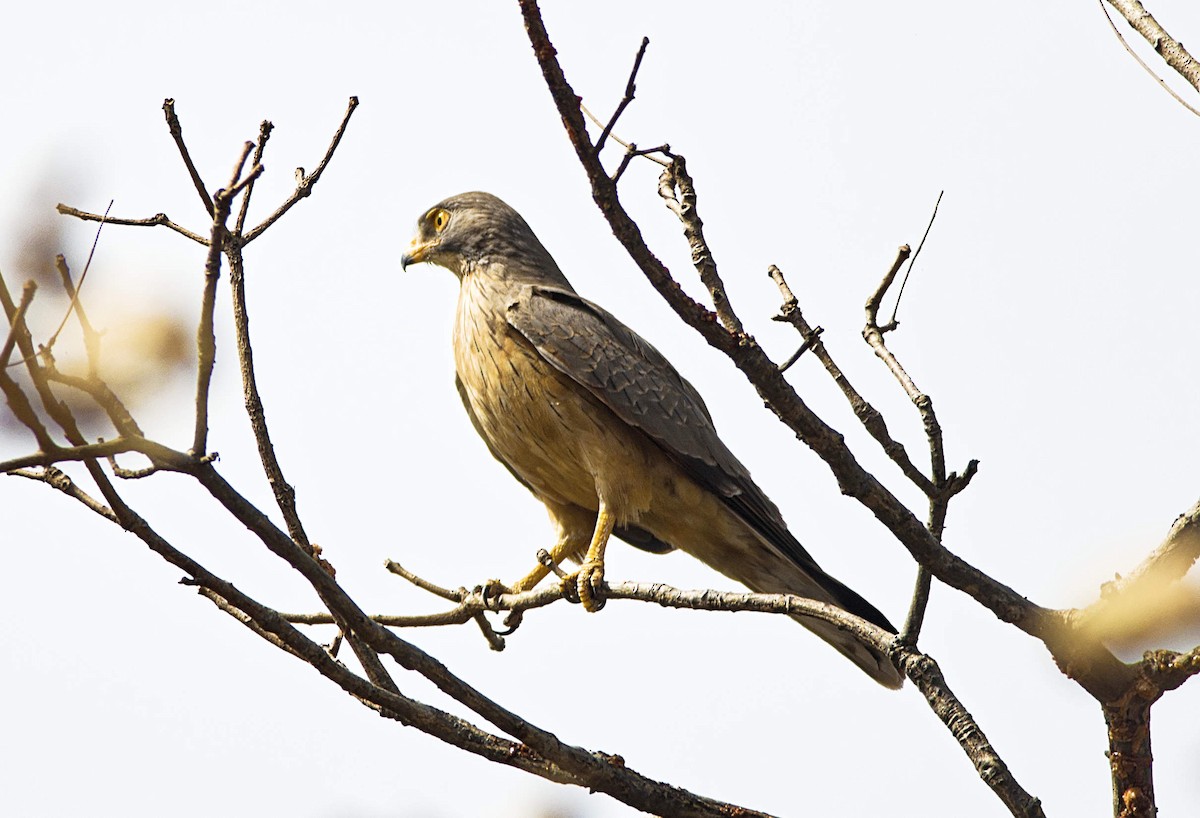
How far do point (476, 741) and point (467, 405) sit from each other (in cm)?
240

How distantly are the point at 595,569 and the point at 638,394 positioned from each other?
853 mm

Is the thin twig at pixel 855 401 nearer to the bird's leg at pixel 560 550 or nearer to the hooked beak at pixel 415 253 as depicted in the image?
the bird's leg at pixel 560 550

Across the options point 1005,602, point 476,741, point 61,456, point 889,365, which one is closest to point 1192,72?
point 889,365

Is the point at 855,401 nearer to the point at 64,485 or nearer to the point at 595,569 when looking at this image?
the point at 595,569

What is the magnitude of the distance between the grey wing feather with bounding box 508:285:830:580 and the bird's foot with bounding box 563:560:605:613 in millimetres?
726

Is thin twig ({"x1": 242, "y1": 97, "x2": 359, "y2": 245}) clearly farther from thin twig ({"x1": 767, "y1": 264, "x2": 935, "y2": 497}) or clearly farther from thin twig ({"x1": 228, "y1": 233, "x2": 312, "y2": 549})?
thin twig ({"x1": 767, "y1": 264, "x2": 935, "y2": 497})

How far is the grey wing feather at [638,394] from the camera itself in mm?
4918

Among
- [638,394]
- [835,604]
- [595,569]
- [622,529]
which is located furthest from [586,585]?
[622,529]

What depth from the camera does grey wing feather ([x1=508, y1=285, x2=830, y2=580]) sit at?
16.1ft

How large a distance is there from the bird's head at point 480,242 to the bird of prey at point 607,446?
0.33 meters

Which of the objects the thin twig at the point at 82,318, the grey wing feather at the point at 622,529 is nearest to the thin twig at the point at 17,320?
the thin twig at the point at 82,318

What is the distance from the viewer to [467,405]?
534cm

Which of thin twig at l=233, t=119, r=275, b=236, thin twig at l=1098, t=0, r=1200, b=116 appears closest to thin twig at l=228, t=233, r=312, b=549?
thin twig at l=233, t=119, r=275, b=236

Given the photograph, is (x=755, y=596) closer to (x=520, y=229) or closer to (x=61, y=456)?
(x=61, y=456)
